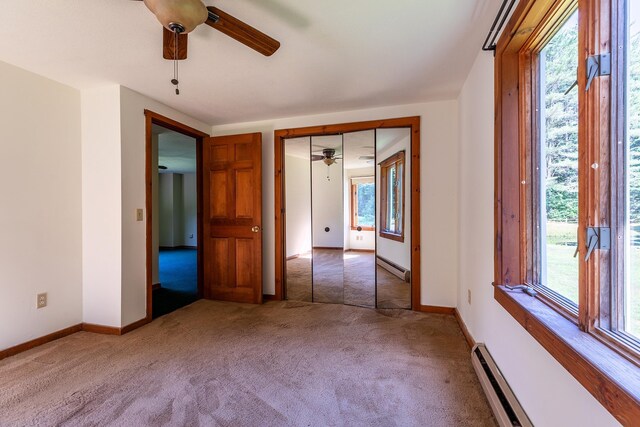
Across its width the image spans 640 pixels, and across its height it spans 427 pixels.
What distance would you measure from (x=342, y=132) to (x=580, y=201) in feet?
8.50

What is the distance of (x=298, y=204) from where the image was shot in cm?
366

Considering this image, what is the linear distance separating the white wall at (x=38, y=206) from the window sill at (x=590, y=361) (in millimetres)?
3517

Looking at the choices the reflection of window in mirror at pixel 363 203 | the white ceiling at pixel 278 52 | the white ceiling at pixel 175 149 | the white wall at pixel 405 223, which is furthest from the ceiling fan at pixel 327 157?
the white ceiling at pixel 175 149

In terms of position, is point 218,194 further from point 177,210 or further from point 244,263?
point 177,210

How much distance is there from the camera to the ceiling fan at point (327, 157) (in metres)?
3.58

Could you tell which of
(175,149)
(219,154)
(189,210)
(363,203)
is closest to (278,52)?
(219,154)

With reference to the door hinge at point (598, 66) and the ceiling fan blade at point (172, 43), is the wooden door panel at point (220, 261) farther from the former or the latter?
the door hinge at point (598, 66)

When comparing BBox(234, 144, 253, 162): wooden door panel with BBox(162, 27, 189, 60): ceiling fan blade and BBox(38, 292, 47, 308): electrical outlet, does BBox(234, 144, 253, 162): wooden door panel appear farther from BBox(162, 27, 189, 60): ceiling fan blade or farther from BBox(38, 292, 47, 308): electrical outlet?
BBox(38, 292, 47, 308): electrical outlet

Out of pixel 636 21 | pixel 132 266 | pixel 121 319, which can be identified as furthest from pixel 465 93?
pixel 121 319

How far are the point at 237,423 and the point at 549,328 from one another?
5.03ft

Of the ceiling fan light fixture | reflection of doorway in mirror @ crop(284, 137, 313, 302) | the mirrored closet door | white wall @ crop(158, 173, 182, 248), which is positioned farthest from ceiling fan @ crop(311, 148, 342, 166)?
white wall @ crop(158, 173, 182, 248)

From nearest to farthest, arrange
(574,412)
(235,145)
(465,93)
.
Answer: (574,412) → (465,93) → (235,145)

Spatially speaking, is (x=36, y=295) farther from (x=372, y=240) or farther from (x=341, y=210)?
(x=372, y=240)

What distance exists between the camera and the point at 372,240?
3586mm
